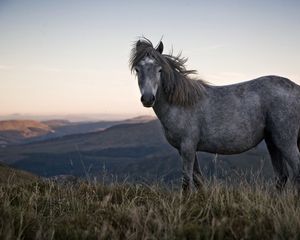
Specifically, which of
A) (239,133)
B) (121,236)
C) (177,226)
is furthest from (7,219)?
(239,133)

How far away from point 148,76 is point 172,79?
2.14ft

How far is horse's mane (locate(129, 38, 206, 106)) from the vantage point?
7586mm

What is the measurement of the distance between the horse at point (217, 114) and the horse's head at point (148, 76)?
2cm

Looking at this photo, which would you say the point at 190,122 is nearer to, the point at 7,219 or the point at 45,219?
the point at 45,219

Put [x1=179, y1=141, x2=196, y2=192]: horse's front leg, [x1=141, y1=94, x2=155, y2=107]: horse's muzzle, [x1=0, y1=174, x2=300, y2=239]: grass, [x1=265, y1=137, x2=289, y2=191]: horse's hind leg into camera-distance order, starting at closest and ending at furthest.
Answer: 1. [x1=0, y1=174, x2=300, y2=239]: grass
2. [x1=141, y1=94, x2=155, y2=107]: horse's muzzle
3. [x1=179, y1=141, x2=196, y2=192]: horse's front leg
4. [x1=265, y1=137, x2=289, y2=191]: horse's hind leg

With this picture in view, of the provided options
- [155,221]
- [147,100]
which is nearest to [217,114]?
[147,100]

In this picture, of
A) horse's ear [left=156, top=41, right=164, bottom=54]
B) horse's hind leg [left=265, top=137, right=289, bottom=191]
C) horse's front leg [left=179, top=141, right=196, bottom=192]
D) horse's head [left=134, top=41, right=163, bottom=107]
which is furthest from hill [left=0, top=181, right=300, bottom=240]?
horse's ear [left=156, top=41, right=164, bottom=54]

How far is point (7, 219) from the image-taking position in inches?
179

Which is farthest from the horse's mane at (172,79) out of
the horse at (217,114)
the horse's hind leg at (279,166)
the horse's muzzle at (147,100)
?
the horse's hind leg at (279,166)

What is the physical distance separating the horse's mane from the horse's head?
0.12 meters

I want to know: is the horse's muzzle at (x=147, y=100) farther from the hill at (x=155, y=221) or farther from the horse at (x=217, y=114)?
the hill at (x=155, y=221)

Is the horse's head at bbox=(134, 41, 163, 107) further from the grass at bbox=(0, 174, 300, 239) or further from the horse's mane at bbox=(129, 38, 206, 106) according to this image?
the grass at bbox=(0, 174, 300, 239)

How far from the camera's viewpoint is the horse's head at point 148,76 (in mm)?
6980

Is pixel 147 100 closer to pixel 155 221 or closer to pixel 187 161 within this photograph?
pixel 187 161
